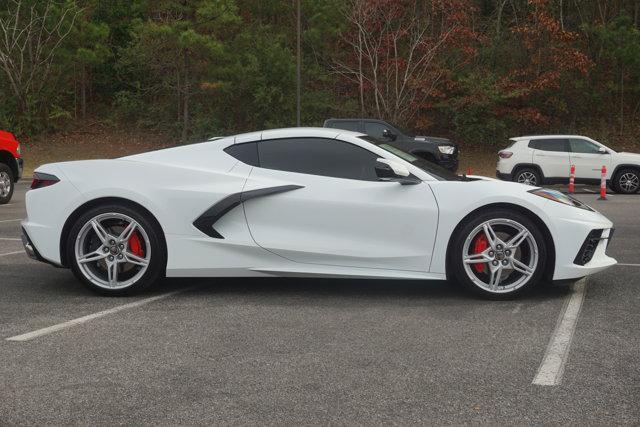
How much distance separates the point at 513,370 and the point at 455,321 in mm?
1144

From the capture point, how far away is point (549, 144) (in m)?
21.0

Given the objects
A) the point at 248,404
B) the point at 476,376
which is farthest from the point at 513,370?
the point at 248,404

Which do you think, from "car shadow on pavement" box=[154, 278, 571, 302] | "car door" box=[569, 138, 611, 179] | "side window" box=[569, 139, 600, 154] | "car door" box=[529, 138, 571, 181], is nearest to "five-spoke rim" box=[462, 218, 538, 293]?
"car shadow on pavement" box=[154, 278, 571, 302]

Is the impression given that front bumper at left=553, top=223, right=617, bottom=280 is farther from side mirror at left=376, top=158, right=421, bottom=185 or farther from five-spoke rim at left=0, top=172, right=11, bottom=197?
five-spoke rim at left=0, top=172, right=11, bottom=197

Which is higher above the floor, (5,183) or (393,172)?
(393,172)

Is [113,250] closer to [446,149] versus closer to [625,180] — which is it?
[446,149]

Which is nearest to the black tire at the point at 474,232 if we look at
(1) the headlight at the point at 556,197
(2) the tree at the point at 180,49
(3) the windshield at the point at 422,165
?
(1) the headlight at the point at 556,197

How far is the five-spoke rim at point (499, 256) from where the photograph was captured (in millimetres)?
5965

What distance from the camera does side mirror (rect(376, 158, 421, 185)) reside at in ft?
19.8

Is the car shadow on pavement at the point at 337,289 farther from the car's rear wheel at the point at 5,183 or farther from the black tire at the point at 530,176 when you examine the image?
the black tire at the point at 530,176

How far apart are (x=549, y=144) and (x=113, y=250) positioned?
55.1ft

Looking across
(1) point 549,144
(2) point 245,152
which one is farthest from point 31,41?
(2) point 245,152

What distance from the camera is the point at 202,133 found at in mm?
34781

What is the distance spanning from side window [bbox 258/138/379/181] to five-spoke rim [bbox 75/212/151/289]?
45.0 inches
